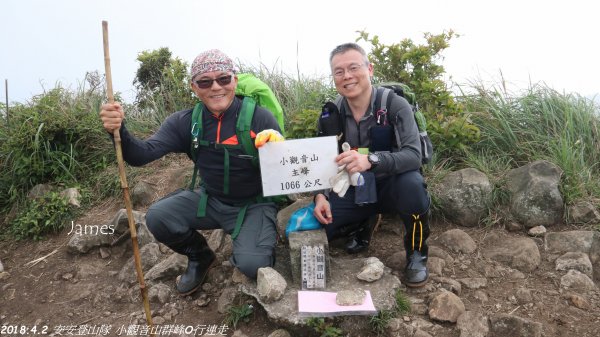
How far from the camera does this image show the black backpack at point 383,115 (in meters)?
3.60

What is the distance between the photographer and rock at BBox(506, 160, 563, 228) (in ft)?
14.3

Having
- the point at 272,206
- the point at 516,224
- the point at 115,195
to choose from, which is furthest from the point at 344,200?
the point at 115,195

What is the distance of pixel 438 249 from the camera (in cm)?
411

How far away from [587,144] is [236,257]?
14.0 ft

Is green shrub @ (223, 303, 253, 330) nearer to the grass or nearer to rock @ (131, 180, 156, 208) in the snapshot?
the grass

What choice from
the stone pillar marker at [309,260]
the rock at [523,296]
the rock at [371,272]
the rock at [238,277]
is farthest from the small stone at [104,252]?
the rock at [523,296]

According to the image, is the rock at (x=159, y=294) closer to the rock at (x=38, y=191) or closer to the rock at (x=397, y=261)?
the rock at (x=397, y=261)

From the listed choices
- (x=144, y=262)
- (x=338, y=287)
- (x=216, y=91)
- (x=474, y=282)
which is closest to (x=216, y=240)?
(x=144, y=262)

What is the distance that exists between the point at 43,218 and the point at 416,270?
4.16 meters

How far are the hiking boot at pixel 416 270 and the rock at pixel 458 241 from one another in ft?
1.94

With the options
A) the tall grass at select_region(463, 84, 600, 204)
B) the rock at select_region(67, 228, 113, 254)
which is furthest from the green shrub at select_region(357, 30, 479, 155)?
the rock at select_region(67, 228, 113, 254)

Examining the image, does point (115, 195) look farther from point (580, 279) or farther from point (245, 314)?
point (580, 279)

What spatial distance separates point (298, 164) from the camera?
3.38m

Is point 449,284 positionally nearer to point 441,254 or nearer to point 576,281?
point 441,254
